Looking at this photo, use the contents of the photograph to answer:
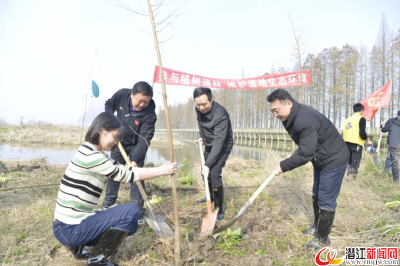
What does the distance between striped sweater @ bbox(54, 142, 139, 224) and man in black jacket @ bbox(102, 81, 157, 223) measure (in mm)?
1231

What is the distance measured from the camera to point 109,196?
344 centimetres

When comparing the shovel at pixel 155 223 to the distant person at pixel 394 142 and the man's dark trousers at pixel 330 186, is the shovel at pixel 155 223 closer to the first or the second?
the man's dark trousers at pixel 330 186

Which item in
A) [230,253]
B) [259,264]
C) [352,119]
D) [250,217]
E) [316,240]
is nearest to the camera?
[259,264]

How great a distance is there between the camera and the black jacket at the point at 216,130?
346 cm

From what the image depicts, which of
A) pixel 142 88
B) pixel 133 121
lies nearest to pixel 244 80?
pixel 133 121

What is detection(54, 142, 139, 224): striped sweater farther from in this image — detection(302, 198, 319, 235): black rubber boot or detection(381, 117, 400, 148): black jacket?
detection(381, 117, 400, 148): black jacket

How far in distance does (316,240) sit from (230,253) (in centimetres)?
104

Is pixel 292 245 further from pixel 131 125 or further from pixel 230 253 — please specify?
pixel 131 125

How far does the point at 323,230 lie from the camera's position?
275 centimetres

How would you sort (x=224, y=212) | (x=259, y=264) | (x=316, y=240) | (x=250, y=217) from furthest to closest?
(x=224, y=212) → (x=250, y=217) → (x=316, y=240) → (x=259, y=264)

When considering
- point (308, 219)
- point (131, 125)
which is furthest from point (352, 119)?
point (131, 125)

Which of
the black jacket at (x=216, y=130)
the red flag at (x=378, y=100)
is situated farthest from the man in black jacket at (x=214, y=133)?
the red flag at (x=378, y=100)

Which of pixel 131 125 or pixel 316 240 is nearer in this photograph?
pixel 316 240

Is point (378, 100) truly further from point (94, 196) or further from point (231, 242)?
point (94, 196)
